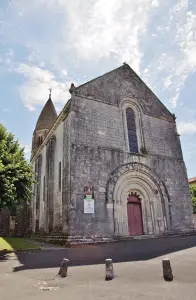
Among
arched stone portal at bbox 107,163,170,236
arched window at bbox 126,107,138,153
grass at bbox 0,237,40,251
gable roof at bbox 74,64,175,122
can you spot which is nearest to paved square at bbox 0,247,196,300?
grass at bbox 0,237,40,251

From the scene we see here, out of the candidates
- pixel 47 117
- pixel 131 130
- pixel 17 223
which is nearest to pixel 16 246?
pixel 131 130

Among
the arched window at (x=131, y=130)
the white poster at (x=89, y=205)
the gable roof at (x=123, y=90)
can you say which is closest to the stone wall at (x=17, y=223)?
the white poster at (x=89, y=205)

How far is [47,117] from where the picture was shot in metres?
29.0

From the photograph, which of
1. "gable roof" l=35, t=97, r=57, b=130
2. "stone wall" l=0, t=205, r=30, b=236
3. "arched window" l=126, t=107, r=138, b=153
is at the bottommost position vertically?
"stone wall" l=0, t=205, r=30, b=236

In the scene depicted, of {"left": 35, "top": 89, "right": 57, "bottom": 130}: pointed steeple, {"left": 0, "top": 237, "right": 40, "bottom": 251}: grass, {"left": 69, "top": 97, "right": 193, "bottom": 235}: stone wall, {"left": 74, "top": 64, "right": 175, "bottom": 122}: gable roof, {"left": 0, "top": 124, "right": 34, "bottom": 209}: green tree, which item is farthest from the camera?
{"left": 35, "top": 89, "right": 57, "bottom": 130}: pointed steeple

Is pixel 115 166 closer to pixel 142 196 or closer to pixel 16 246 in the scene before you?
pixel 142 196

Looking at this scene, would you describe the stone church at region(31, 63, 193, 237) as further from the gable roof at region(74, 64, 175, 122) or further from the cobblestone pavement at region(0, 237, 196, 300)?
the cobblestone pavement at region(0, 237, 196, 300)

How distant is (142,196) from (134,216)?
154cm

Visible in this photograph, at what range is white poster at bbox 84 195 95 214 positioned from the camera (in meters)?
13.0

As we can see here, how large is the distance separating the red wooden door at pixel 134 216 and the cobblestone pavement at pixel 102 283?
299 inches

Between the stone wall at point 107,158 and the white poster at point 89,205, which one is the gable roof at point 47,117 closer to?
the stone wall at point 107,158

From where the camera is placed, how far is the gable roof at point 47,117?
28438mm

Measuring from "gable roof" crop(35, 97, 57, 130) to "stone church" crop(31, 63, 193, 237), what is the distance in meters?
9.26

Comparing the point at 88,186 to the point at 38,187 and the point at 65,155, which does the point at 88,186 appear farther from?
the point at 38,187
